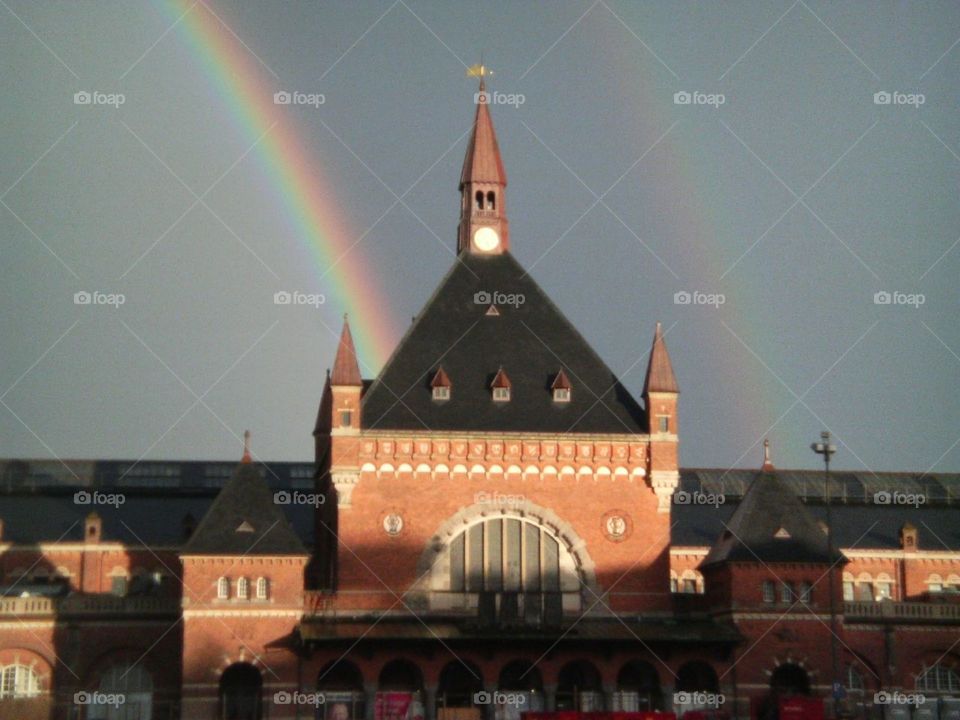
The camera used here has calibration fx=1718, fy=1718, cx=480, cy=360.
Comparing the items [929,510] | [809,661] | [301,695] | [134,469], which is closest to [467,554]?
[301,695]

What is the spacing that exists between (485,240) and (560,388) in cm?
1030

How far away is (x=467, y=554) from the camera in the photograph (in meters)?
74.1

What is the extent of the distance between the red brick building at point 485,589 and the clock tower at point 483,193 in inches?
13.8

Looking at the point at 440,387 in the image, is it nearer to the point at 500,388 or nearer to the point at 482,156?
the point at 500,388

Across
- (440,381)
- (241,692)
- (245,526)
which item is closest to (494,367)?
(440,381)

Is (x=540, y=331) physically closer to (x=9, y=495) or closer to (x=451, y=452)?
(x=451, y=452)

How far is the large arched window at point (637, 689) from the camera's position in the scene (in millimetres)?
72312

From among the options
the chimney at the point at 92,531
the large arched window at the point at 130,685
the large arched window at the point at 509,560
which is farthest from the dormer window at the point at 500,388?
the chimney at the point at 92,531

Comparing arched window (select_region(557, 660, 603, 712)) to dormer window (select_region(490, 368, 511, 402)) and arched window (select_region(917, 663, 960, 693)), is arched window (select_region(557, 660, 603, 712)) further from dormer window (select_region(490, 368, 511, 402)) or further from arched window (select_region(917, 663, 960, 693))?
arched window (select_region(917, 663, 960, 693))

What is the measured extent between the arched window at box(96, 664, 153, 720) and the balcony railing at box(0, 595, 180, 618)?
252cm

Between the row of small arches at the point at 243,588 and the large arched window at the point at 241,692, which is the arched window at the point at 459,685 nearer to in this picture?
the large arched window at the point at 241,692

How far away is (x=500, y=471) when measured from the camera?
7462cm

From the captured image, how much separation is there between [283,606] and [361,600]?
3719 millimetres

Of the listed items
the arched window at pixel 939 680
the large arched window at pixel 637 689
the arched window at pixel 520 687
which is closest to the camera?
the arched window at pixel 520 687
